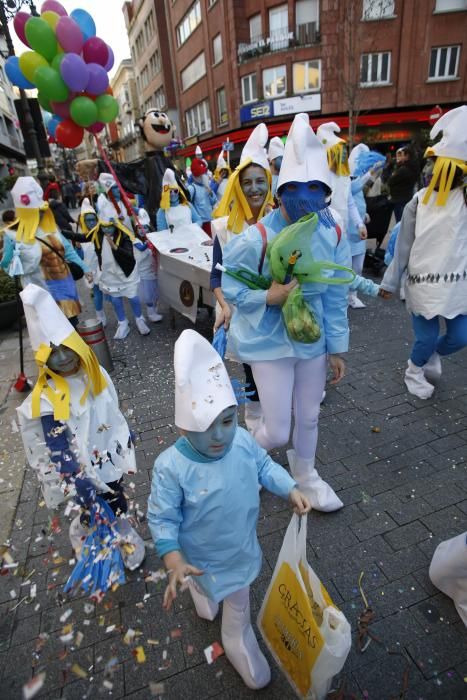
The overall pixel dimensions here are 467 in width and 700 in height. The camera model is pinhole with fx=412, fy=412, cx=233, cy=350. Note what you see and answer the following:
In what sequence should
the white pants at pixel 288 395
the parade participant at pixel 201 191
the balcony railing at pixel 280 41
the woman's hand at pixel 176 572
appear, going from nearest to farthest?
the woman's hand at pixel 176 572 < the white pants at pixel 288 395 < the parade participant at pixel 201 191 < the balcony railing at pixel 280 41

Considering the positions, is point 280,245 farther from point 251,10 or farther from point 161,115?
point 251,10

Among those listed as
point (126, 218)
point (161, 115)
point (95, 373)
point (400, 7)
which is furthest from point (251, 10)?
point (95, 373)

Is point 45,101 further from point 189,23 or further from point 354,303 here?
point 189,23

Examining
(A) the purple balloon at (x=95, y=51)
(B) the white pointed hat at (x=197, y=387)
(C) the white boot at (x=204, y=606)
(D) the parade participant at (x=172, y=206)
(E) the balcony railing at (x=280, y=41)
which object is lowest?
(C) the white boot at (x=204, y=606)

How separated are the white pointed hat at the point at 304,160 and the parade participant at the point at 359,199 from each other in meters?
3.47

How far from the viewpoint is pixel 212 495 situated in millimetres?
1521

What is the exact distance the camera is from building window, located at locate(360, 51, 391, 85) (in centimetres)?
1961

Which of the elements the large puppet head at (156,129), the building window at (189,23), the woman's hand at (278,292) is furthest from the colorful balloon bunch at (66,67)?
the building window at (189,23)

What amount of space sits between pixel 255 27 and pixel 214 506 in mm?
26331

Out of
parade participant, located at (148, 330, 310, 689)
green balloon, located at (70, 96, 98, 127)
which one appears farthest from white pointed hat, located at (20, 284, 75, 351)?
green balloon, located at (70, 96, 98, 127)

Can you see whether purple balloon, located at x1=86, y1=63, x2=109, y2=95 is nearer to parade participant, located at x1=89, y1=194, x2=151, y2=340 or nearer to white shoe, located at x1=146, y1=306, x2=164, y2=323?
parade participant, located at x1=89, y1=194, x2=151, y2=340

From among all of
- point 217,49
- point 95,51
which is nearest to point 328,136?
point 95,51

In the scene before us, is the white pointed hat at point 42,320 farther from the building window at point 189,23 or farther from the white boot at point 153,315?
the building window at point 189,23

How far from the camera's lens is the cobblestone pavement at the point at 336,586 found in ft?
5.84
